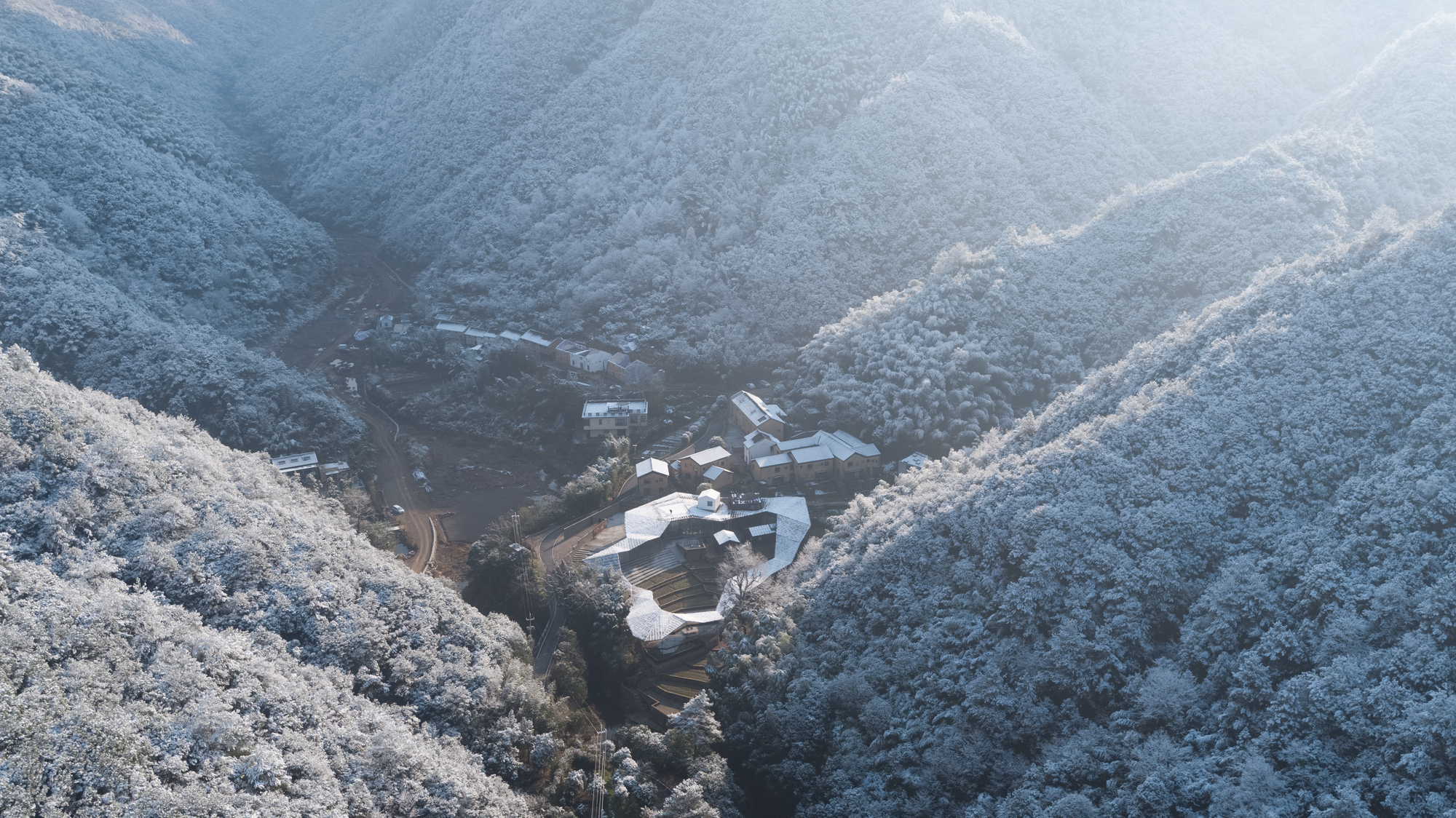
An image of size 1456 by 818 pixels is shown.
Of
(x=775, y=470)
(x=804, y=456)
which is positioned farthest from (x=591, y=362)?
(x=804, y=456)

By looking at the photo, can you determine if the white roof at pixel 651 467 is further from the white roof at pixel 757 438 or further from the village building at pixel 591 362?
the village building at pixel 591 362

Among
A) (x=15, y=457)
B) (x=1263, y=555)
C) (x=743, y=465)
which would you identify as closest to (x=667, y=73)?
(x=743, y=465)

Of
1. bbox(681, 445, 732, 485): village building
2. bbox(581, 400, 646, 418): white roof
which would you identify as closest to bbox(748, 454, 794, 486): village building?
bbox(681, 445, 732, 485): village building

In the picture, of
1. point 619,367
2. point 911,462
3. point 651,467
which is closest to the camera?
point 911,462

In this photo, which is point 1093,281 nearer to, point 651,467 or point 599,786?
point 651,467

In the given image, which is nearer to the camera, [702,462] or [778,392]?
[702,462]

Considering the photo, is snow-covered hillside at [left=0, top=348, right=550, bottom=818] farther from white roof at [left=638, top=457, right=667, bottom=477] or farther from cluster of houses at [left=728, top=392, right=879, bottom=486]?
cluster of houses at [left=728, top=392, right=879, bottom=486]
